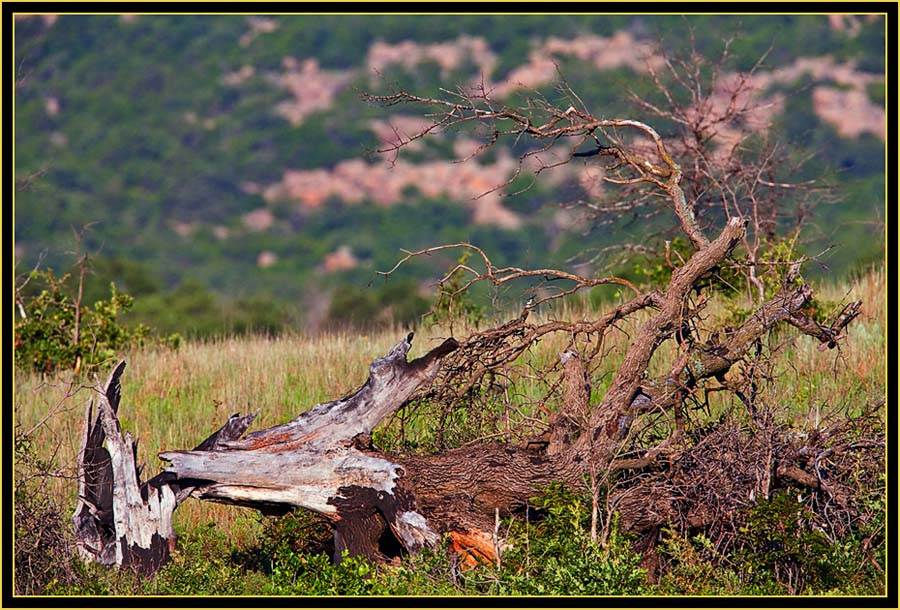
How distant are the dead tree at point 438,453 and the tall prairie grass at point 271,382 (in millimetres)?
1514

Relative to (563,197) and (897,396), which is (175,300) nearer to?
(563,197)

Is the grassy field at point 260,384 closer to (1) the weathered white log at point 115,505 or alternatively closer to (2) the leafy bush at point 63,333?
(2) the leafy bush at point 63,333

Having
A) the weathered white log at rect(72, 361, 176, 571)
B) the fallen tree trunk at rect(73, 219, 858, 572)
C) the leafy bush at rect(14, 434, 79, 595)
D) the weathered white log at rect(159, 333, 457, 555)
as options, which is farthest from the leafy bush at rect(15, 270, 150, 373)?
the weathered white log at rect(159, 333, 457, 555)

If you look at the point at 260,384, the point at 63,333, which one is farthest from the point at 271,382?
the point at 63,333

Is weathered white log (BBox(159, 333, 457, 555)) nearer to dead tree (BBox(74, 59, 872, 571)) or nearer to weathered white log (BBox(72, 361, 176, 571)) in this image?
dead tree (BBox(74, 59, 872, 571))

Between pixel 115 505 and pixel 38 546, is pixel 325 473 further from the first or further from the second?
pixel 38 546

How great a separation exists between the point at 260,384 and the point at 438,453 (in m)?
4.21

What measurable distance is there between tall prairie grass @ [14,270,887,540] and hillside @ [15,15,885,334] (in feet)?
137

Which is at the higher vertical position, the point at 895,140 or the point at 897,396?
the point at 895,140

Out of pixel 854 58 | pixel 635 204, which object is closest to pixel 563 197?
pixel 635 204

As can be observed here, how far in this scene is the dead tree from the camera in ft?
21.7

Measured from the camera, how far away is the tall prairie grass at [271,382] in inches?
377

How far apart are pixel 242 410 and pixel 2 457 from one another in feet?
11.8

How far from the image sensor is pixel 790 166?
46.0 ft
